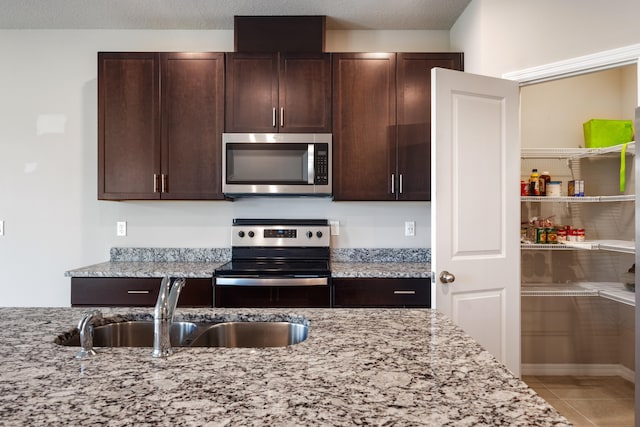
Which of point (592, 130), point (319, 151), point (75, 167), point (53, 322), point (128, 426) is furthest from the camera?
point (75, 167)

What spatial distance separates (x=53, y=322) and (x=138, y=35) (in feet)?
8.33

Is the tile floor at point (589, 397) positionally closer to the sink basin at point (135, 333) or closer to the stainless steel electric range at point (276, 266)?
the stainless steel electric range at point (276, 266)

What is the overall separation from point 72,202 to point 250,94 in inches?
63.9

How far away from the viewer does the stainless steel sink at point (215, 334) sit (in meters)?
1.28

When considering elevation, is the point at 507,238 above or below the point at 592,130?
below

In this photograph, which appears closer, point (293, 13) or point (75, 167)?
point (293, 13)

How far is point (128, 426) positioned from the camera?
624 mm

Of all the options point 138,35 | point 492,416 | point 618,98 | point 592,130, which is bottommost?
point 492,416

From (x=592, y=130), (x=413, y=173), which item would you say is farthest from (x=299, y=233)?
(x=592, y=130)

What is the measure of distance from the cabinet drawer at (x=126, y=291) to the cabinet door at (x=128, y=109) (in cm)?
62

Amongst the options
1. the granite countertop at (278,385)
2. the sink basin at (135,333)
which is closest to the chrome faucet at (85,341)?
the granite countertop at (278,385)

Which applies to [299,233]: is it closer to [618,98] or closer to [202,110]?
[202,110]

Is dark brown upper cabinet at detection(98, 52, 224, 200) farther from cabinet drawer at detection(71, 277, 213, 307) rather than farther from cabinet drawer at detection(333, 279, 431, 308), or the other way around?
cabinet drawer at detection(333, 279, 431, 308)

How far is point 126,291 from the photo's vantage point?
7.99ft
